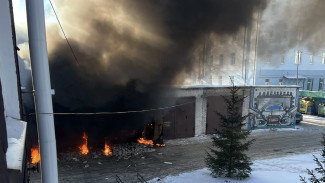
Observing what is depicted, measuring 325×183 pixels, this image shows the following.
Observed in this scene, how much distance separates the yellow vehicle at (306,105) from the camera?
2473 centimetres

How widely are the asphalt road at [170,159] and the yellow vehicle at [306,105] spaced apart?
30.6 feet

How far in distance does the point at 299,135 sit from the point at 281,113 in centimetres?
231

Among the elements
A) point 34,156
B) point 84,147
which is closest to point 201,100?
point 84,147

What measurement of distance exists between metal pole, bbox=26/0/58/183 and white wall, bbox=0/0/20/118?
45 cm

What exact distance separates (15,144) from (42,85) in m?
0.99

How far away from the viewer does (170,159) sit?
1166cm

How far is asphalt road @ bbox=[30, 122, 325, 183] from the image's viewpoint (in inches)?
382

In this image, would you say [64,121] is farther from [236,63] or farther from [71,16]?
[236,63]

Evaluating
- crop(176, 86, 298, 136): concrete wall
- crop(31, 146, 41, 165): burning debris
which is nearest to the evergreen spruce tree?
crop(176, 86, 298, 136): concrete wall

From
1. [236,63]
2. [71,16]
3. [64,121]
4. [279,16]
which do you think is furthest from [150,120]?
[236,63]

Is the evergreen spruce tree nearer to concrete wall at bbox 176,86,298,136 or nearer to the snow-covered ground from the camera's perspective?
the snow-covered ground

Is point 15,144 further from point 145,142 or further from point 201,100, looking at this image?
point 201,100

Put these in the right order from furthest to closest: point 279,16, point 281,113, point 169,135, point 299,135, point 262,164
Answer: point 281,113
point 299,135
point 169,135
point 279,16
point 262,164

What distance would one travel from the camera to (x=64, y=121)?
12.6 m
